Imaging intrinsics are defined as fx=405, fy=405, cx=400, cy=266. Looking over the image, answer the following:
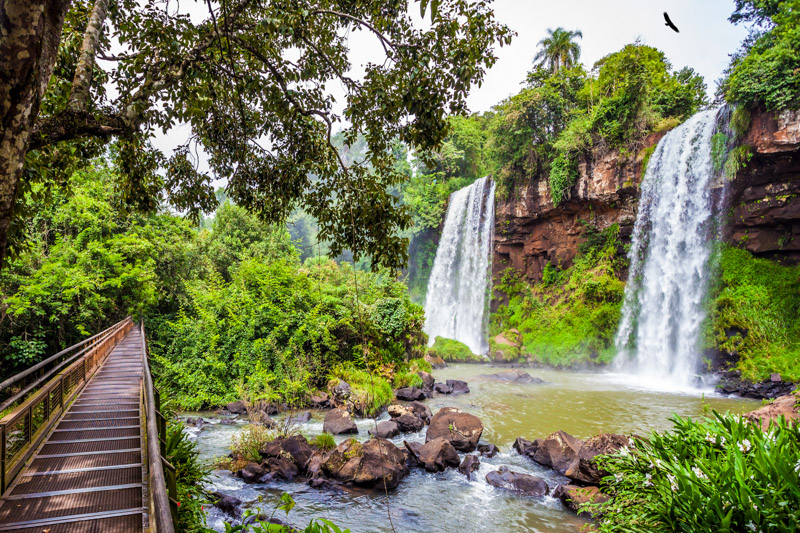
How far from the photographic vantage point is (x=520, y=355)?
80.2 ft

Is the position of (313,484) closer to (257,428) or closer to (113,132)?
(257,428)

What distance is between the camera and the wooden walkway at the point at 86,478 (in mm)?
3533

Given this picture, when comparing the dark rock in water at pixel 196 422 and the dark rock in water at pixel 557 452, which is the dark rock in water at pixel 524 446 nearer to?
the dark rock in water at pixel 557 452

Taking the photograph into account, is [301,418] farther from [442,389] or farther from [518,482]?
[518,482]

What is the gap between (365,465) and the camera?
25.2 ft

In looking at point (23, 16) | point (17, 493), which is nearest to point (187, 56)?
point (23, 16)

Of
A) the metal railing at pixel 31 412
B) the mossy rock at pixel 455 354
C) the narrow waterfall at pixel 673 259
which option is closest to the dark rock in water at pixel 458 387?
the mossy rock at pixel 455 354

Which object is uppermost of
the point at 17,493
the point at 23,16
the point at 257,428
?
the point at 23,16

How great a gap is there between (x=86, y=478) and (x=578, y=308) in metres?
24.5

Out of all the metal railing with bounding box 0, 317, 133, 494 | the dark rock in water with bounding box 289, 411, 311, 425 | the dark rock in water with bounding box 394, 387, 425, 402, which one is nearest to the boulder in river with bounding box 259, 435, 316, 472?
the dark rock in water with bounding box 289, 411, 311, 425

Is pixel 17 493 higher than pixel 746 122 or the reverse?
the reverse

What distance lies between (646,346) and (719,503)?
63.2 ft

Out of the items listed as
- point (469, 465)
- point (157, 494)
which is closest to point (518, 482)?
point (469, 465)

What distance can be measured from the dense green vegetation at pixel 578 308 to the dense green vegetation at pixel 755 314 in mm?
4826
